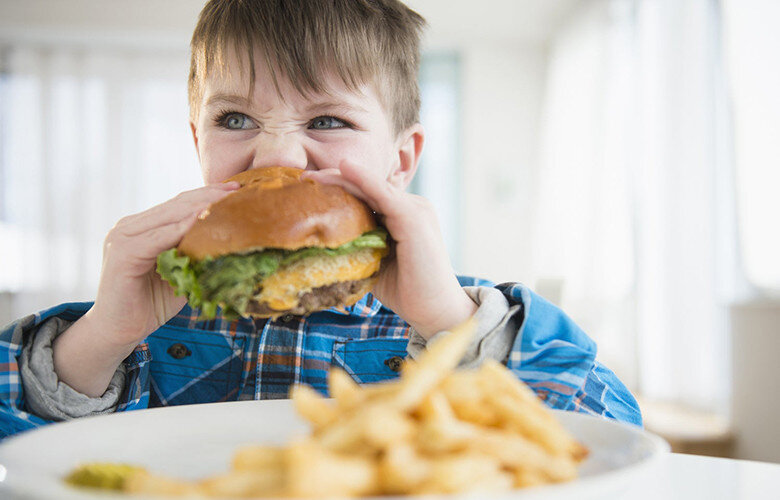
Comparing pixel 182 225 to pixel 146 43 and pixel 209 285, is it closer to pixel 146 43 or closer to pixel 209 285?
pixel 209 285

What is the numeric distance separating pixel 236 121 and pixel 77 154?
770 cm

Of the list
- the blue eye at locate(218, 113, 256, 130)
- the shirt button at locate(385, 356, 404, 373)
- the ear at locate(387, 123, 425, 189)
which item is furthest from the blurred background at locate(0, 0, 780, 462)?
the blue eye at locate(218, 113, 256, 130)

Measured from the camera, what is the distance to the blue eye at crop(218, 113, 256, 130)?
1421 mm

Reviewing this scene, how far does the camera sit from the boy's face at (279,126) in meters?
1.34

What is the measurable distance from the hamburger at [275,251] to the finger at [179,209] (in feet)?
0.15

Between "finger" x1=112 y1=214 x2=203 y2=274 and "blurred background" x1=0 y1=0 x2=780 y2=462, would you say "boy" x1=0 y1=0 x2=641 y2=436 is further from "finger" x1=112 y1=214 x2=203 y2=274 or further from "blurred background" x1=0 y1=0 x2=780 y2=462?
"blurred background" x1=0 y1=0 x2=780 y2=462

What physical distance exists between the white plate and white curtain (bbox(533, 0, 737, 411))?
331cm

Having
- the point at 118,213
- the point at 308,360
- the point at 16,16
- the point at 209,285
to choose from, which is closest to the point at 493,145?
the point at 118,213

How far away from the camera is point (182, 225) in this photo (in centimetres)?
104

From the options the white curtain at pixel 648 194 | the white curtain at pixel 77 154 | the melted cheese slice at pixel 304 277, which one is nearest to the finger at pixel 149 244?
the melted cheese slice at pixel 304 277

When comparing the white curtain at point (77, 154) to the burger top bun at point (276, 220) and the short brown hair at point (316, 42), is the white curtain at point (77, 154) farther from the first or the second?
the burger top bun at point (276, 220)

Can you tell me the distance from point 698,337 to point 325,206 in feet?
12.3

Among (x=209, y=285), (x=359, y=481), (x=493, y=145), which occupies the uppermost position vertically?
(x=493, y=145)

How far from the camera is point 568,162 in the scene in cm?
661
